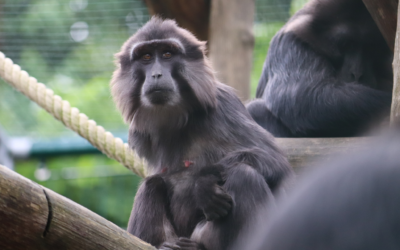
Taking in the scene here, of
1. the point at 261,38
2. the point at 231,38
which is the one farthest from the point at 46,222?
the point at 261,38

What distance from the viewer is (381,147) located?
1415 mm

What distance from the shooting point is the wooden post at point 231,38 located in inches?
183

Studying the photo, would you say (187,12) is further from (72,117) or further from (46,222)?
(46,222)

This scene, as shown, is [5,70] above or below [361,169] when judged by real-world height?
above

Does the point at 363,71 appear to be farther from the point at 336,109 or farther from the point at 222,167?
the point at 222,167

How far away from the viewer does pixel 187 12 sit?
4754mm

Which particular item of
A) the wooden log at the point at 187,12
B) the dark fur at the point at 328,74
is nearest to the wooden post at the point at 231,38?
the wooden log at the point at 187,12

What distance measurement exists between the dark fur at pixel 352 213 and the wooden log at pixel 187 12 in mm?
3483

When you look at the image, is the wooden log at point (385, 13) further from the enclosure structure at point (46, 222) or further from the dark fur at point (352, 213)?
the enclosure structure at point (46, 222)

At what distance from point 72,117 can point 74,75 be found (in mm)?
3781

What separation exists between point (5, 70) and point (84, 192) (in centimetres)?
361

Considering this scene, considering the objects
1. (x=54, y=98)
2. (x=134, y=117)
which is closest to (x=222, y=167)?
(x=134, y=117)

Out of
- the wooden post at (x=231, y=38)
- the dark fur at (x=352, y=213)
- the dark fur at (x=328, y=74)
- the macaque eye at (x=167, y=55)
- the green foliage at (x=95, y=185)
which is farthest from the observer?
the green foliage at (x=95, y=185)

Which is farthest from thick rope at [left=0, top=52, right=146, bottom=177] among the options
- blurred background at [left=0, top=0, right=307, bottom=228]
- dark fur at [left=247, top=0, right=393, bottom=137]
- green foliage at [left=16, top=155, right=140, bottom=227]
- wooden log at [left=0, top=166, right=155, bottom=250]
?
green foliage at [left=16, top=155, right=140, bottom=227]
